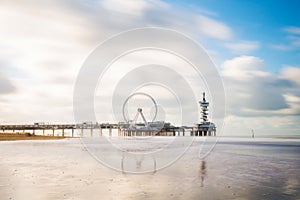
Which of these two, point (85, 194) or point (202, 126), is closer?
point (85, 194)

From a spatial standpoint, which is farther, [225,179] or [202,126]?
[202,126]

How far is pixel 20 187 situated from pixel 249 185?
11.0 metres

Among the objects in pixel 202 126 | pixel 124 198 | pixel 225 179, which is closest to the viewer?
pixel 124 198

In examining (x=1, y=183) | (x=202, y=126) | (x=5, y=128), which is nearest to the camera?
(x=1, y=183)

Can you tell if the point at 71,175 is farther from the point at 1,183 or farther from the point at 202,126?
the point at 202,126

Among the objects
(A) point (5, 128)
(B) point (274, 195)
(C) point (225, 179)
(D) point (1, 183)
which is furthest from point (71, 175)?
(A) point (5, 128)

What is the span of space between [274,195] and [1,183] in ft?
42.3

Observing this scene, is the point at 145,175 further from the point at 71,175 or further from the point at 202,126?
the point at 202,126

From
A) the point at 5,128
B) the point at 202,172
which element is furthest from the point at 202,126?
the point at 202,172

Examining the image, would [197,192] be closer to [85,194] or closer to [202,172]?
[85,194]

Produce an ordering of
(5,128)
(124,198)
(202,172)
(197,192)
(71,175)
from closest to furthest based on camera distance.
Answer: (124,198) → (197,192) → (71,175) → (202,172) → (5,128)

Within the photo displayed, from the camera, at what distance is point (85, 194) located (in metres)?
13.3

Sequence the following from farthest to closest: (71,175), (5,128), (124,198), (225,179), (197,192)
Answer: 1. (5,128)
2. (71,175)
3. (225,179)
4. (197,192)
5. (124,198)

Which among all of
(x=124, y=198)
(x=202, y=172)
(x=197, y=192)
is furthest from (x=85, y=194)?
(x=202, y=172)
